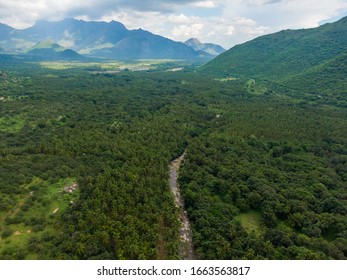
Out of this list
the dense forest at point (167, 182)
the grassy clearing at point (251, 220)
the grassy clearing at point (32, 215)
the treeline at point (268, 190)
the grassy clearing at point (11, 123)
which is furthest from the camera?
the grassy clearing at point (11, 123)

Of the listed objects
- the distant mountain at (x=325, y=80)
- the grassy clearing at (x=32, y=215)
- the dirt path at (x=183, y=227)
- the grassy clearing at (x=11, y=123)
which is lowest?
the dirt path at (x=183, y=227)

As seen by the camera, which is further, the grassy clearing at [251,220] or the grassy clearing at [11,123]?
the grassy clearing at [11,123]

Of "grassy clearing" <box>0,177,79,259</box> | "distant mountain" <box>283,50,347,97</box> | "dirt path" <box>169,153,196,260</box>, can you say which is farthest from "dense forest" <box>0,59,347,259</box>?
Answer: "distant mountain" <box>283,50,347,97</box>

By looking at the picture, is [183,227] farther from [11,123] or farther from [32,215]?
[11,123]

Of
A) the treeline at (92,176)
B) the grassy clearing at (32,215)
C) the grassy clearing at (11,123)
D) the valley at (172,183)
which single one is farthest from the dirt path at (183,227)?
the grassy clearing at (11,123)

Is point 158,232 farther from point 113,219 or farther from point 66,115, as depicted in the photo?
point 66,115

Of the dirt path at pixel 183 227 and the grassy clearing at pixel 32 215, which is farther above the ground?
the grassy clearing at pixel 32 215

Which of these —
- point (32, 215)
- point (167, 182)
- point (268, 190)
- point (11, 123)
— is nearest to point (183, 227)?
point (167, 182)

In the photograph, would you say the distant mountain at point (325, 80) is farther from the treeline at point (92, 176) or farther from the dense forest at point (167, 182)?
the treeline at point (92, 176)

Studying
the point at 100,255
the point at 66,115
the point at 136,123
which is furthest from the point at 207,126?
the point at 100,255
